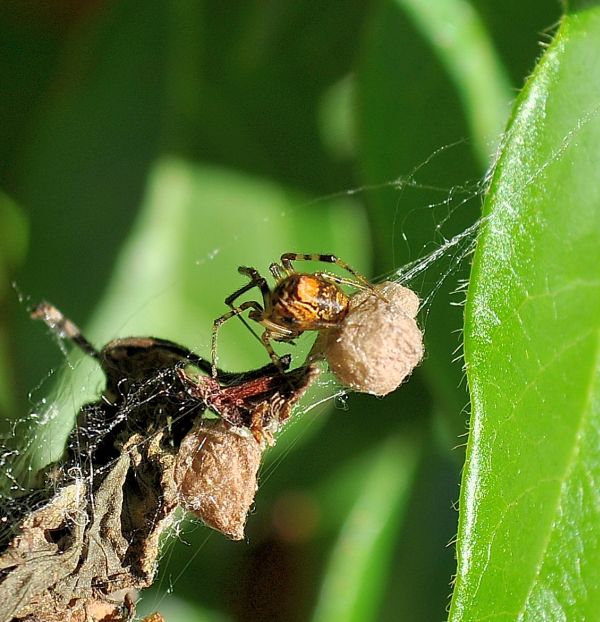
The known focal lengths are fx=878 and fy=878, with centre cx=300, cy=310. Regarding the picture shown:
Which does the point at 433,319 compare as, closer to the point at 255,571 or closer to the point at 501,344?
the point at 501,344

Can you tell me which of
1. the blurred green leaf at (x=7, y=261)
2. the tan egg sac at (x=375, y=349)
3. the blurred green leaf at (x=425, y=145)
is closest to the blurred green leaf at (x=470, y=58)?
the blurred green leaf at (x=425, y=145)

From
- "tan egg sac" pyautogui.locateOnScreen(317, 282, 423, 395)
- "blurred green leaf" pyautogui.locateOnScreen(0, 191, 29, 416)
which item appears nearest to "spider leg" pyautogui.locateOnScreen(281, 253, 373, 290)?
"tan egg sac" pyautogui.locateOnScreen(317, 282, 423, 395)

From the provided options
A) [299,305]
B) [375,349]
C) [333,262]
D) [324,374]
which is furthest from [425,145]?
[375,349]

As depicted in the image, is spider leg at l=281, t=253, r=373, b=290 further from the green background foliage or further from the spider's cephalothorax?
the green background foliage

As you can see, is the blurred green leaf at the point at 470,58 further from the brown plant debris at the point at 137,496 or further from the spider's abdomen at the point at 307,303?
the brown plant debris at the point at 137,496

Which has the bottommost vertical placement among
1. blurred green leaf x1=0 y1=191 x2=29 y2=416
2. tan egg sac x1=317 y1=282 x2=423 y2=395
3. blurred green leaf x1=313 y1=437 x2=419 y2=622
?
blurred green leaf x1=313 y1=437 x2=419 y2=622

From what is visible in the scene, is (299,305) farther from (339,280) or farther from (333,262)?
(333,262)

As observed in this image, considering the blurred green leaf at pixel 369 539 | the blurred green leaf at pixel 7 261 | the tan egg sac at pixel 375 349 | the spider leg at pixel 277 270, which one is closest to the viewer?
the tan egg sac at pixel 375 349

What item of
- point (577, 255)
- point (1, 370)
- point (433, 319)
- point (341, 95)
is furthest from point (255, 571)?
point (577, 255)
